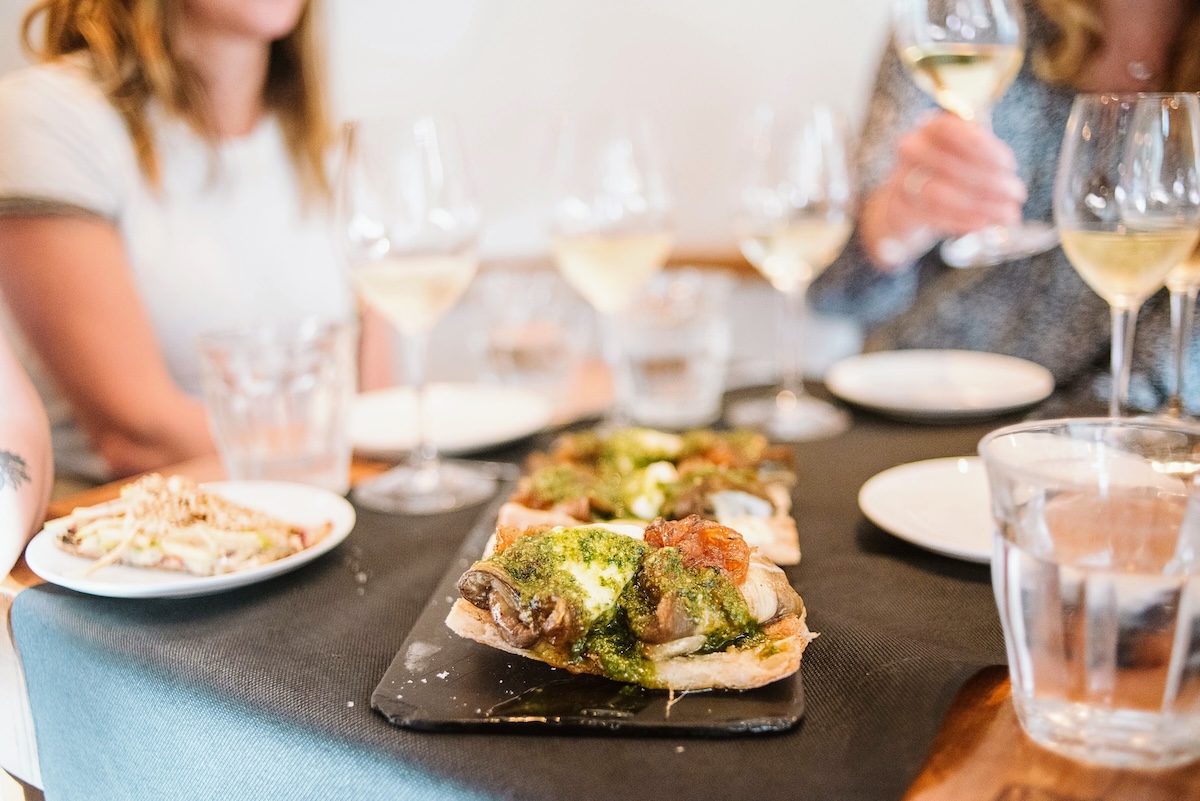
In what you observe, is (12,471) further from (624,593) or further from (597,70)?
(597,70)

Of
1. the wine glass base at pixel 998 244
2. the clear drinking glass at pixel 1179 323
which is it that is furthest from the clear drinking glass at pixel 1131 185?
the wine glass base at pixel 998 244

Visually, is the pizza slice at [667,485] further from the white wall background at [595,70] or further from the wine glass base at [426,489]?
the white wall background at [595,70]

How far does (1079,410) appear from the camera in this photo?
131cm

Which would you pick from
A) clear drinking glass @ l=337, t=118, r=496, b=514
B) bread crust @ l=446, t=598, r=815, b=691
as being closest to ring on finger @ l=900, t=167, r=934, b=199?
clear drinking glass @ l=337, t=118, r=496, b=514

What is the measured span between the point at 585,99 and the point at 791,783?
3045mm

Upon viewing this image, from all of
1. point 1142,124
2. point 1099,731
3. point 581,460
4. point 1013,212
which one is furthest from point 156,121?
point 1099,731

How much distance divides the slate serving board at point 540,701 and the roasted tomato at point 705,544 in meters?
0.09

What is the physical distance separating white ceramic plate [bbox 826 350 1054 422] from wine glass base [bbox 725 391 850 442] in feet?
0.14

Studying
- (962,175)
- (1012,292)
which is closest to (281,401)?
(962,175)

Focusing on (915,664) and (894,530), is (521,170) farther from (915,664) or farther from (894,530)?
(915,664)

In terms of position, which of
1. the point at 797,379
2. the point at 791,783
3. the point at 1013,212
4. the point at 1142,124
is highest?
the point at 1142,124

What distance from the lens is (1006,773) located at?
52 centimetres

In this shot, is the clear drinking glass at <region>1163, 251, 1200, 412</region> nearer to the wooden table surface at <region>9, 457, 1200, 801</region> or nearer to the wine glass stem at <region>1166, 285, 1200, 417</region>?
the wine glass stem at <region>1166, 285, 1200, 417</region>

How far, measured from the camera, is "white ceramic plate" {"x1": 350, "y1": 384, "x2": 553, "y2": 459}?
1.27 metres
